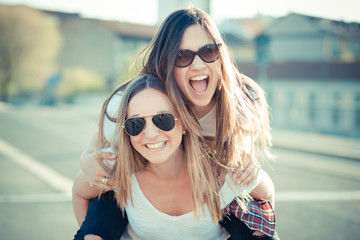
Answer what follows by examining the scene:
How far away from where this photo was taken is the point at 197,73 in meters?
2.75

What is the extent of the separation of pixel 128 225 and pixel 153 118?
0.84 m

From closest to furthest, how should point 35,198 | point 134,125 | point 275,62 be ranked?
point 134,125, point 35,198, point 275,62

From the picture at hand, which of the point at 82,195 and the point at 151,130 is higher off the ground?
the point at 151,130

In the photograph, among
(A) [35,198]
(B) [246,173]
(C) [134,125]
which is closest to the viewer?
(C) [134,125]

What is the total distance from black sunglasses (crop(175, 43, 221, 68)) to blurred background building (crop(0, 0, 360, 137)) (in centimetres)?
88

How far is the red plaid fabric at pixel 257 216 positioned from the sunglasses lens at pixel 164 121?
0.71m

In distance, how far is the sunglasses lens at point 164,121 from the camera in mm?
2381

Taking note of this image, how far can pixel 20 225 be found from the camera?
4953mm

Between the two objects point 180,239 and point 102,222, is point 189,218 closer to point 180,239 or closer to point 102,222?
point 180,239

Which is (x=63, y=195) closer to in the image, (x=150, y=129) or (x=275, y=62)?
(x=150, y=129)

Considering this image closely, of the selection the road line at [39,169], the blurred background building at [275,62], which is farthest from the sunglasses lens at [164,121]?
the road line at [39,169]

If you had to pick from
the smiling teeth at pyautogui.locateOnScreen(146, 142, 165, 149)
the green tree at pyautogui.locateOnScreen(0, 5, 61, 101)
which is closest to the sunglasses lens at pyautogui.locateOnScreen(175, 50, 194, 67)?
the smiling teeth at pyautogui.locateOnScreen(146, 142, 165, 149)

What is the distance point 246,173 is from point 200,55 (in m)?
0.92

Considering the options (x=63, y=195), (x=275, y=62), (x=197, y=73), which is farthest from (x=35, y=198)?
(x=275, y=62)
